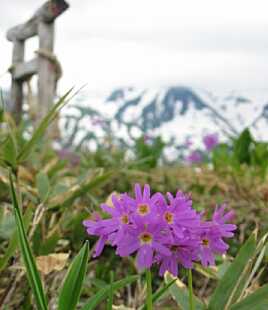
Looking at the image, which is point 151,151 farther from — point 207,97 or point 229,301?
point 207,97

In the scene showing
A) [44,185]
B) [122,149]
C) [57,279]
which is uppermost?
[44,185]

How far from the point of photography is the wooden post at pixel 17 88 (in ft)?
11.0

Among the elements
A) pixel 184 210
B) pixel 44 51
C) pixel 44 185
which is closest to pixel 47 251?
pixel 44 185

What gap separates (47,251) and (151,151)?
2180 millimetres

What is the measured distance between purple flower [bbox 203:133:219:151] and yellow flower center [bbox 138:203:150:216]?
11.8 feet

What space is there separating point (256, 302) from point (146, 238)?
19cm

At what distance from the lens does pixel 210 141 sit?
4160 millimetres

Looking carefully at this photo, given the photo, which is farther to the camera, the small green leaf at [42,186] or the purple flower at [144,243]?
the small green leaf at [42,186]

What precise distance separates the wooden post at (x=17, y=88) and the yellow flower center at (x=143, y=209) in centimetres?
284

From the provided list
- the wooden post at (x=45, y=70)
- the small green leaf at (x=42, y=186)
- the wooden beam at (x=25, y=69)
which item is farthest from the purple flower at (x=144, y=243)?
the wooden beam at (x=25, y=69)

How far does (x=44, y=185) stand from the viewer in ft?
3.91

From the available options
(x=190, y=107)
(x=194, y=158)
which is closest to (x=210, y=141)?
(x=194, y=158)

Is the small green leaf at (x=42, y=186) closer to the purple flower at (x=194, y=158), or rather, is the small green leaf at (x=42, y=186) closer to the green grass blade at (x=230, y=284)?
the green grass blade at (x=230, y=284)

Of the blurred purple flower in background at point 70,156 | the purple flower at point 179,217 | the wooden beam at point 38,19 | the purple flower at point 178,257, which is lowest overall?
the blurred purple flower in background at point 70,156
